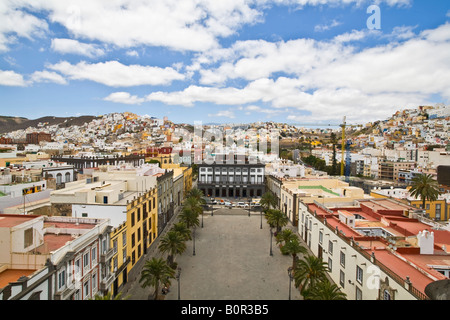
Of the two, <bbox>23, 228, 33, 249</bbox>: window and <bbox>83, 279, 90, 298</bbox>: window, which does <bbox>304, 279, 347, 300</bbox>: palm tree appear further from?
<bbox>23, 228, 33, 249</bbox>: window

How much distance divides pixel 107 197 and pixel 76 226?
196 inches

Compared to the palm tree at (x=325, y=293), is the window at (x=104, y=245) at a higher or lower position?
higher

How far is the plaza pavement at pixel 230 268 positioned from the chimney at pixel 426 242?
9219 millimetres

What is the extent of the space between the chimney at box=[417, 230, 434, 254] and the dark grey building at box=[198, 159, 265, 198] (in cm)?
4000

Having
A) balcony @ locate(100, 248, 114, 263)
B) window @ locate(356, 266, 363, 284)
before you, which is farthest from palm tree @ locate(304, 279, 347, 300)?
balcony @ locate(100, 248, 114, 263)

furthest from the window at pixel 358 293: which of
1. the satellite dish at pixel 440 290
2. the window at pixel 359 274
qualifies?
the satellite dish at pixel 440 290

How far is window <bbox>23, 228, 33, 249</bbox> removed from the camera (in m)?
13.5

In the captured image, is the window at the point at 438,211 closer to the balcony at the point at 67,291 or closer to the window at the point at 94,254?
the window at the point at 94,254

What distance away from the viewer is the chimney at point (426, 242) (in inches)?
689

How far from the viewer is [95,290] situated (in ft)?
54.3

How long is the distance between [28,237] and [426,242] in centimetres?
2367
